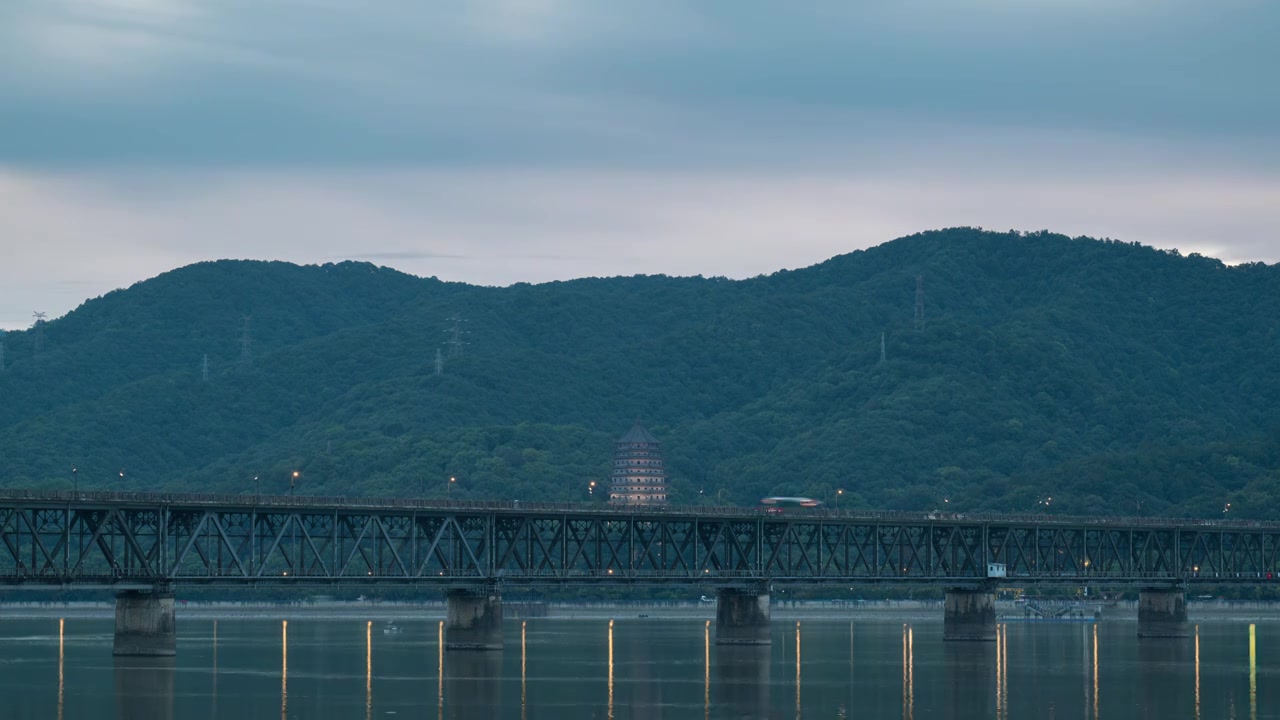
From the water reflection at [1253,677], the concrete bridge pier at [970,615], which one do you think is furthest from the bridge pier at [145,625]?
the concrete bridge pier at [970,615]

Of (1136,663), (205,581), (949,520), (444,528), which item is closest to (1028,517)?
(949,520)

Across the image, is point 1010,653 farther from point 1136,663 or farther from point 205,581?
point 205,581

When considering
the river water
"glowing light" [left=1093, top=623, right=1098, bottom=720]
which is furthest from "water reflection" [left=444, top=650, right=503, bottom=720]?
"glowing light" [left=1093, top=623, right=1098, bottom=720]

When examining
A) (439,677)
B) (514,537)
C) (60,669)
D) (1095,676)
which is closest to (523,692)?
(439,677)

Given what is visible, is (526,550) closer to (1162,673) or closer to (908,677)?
(908,677)

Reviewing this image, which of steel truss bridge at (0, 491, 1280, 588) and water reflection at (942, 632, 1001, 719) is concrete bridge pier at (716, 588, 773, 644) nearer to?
steel truss bridge at (0, 491, 1280, 588)
